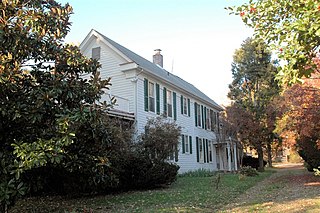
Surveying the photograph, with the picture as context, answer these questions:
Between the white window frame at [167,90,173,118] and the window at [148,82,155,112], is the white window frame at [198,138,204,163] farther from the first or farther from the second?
the window at [148,82,155,112]

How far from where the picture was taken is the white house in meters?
18.3

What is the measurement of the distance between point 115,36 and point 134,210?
55.3ft

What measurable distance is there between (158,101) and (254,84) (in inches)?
801

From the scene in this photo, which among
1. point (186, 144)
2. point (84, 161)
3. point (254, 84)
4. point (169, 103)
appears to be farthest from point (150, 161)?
point (254, 84)

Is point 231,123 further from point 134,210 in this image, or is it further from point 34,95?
point 34,95

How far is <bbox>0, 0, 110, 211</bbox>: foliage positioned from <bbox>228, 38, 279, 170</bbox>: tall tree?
25192mm

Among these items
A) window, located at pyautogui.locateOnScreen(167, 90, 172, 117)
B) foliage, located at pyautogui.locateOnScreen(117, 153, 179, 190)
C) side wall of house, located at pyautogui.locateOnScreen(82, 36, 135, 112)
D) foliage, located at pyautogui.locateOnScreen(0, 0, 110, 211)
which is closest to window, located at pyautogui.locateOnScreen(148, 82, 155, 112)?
side wall of house, located at pyautogui.locateOnScreen(82, 36, 135, 112)

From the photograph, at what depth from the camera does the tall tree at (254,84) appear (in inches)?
1273

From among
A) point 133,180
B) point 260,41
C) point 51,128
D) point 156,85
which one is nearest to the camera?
point 260,41

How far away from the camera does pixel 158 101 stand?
806 inches

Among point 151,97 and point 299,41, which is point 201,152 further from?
point 299,41

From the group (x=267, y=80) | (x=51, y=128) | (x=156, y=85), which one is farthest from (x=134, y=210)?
(x=267, y=80)

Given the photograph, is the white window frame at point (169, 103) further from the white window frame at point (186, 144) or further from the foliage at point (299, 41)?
the foliage at point (299, 41)

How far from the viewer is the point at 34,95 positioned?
7.41 metres
